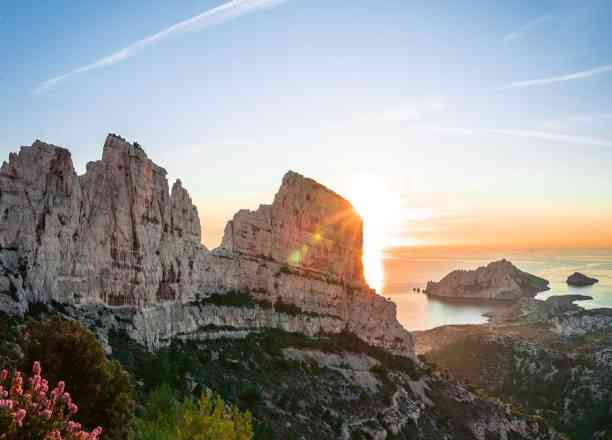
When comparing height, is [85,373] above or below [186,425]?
above

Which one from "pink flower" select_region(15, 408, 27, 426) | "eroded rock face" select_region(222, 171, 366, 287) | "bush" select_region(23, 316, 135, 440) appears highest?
"eroded rock face" select_region(222, 171, 366, 287)

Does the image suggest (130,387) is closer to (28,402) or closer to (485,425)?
(28,402)

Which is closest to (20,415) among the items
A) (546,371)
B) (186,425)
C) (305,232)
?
(186,425)

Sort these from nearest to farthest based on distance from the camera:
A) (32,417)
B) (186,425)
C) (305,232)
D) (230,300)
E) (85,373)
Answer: (32,417) < (85,373) < (186,425) < (230,300) < (305,232)

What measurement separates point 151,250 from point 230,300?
882 inches

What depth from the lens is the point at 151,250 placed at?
6525 cm

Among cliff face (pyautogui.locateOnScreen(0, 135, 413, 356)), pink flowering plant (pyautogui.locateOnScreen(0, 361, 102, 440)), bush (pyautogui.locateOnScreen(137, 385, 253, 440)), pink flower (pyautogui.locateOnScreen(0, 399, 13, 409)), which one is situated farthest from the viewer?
→ cliff face (pyautogui.locateOnScreen(0, 135, 413, 356))

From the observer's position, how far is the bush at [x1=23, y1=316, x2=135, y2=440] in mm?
24500

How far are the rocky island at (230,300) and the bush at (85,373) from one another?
9.71 feet

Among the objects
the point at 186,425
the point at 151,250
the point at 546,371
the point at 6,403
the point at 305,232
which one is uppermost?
the point at 305,232

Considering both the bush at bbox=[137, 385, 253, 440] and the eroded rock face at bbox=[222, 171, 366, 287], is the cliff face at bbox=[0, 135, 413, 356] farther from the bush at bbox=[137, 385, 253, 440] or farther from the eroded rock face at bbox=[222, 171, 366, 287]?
the bush at bbox=[137, 385, 253, 440]

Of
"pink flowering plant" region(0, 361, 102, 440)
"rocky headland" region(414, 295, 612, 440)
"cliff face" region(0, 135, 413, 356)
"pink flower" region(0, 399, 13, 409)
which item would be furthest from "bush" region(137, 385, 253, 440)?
"rocky headland" region(414, 295, 612, 440)

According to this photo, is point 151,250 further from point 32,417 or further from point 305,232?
point 32,417

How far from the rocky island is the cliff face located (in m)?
0.17
